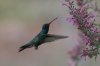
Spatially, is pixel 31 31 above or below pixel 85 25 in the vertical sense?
below

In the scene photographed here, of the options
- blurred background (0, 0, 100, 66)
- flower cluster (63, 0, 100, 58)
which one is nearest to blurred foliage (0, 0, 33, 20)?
blurred background (0, 0, 100, 66)

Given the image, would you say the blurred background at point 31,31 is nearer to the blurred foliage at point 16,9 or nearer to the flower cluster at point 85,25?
the blurred foliage at point 16,9

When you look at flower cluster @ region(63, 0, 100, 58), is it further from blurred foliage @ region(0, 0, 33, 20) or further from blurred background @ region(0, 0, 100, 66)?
blurred foliage @ region(0, 0, 33, 20)

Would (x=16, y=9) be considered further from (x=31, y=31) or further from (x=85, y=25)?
(x=85, y=25)

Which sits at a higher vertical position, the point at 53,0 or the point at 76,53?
the point at 76,53

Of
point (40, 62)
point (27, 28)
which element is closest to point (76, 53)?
point (40, 62)

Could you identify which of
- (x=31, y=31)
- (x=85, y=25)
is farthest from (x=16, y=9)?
(x=85, y=25)

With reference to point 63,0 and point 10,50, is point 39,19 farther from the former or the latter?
point 63,0
